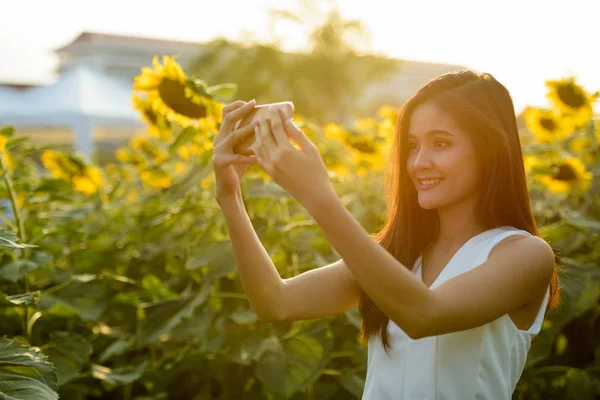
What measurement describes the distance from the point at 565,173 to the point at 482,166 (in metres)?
1.63

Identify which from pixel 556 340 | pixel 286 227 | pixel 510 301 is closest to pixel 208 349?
pixel 286 227

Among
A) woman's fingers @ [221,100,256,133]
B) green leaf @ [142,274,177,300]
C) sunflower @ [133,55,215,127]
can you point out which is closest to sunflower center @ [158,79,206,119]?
sunflower @ [133,55,215,127]

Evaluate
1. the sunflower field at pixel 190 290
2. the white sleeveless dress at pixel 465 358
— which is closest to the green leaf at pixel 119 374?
the sunflower field at pixel 190 290

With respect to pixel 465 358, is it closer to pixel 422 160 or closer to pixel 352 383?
pixel 422 160

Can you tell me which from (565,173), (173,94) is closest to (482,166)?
(173,94)

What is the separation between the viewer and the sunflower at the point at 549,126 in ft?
11.6

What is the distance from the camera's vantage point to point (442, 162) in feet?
4.28

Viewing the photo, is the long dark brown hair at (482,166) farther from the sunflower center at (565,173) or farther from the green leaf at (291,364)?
the sunflower center at (565,173)

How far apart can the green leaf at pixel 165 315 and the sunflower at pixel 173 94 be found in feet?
1.81

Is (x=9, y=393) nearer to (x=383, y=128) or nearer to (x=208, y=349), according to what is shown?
(x=208, y=349)

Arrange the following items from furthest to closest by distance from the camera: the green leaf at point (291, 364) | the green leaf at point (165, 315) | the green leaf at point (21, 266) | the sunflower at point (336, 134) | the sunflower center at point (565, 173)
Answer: the sunflower at point (336, 134)
the sunflower center at point (565, 173)
the green leaf at point (165, 315)
the green leaf at point (291, 364)
the green leaf at point (21, 266)

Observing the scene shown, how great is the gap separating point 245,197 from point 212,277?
240mm

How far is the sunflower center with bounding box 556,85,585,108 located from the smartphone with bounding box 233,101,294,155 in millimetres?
2691

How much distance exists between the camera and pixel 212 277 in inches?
79.8
